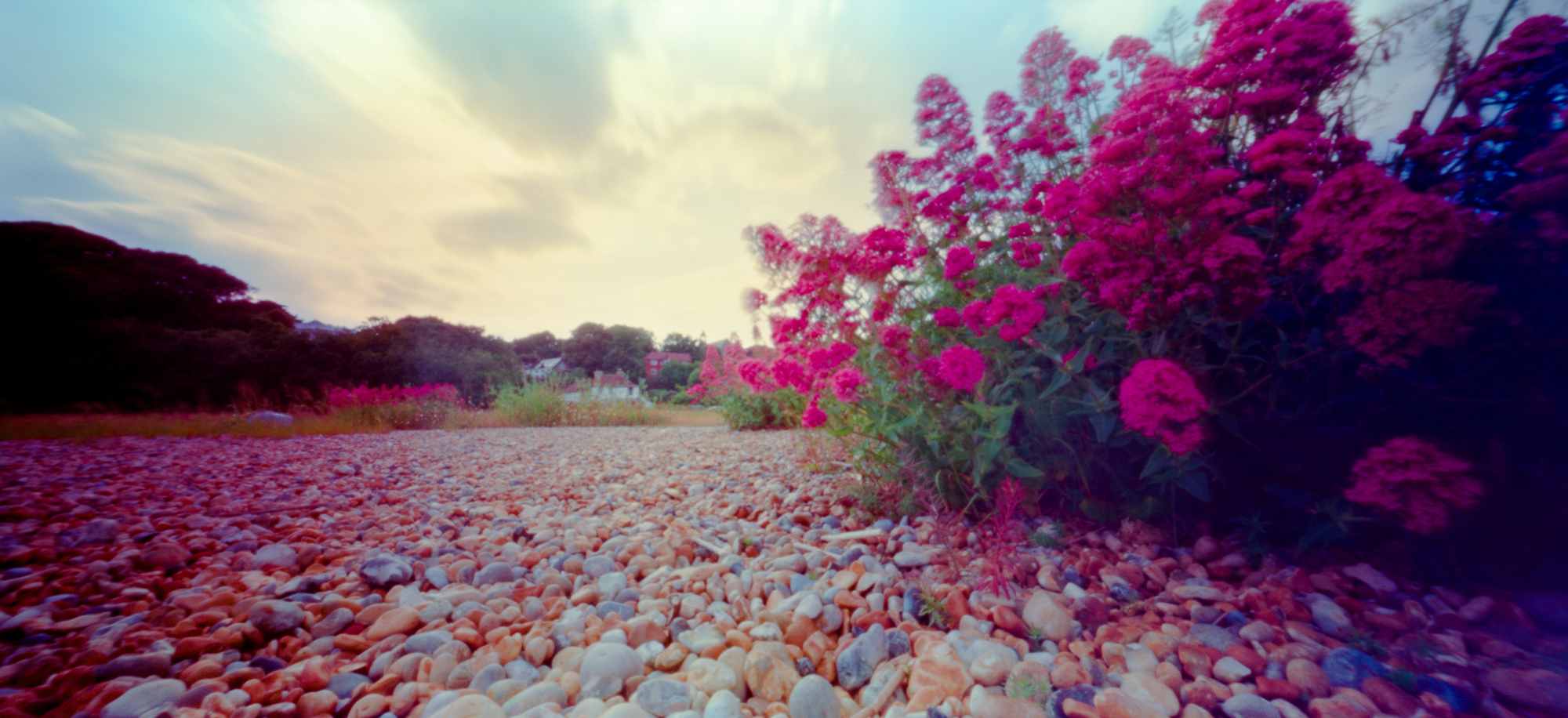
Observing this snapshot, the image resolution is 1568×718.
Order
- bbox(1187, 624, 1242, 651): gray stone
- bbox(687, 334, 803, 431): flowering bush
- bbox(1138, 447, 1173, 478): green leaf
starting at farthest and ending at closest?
bbox(687, 334, 803, 431): flowering bush < bbox(1138, 447, 1173, 478): green leaf < bbox(1187, 624, 1242, 651): gray stone

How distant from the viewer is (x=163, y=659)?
107cm

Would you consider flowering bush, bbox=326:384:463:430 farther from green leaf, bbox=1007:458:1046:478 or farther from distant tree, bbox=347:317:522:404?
green leaf, bbox=1007:458:1046:478

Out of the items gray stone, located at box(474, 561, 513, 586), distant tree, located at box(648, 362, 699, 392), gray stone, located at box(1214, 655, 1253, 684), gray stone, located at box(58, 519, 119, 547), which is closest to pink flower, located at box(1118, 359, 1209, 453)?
gray stone, located at box(1214, 655, 1253, 684)

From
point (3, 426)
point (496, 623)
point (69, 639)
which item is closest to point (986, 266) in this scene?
point (496, 623)

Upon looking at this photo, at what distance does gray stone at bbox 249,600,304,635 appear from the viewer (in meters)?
1.25

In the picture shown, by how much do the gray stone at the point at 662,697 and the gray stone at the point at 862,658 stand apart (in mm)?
347

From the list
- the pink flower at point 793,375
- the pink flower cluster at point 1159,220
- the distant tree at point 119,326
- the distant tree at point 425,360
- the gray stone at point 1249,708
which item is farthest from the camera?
the distant tree at point 425,360

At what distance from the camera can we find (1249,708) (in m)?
0.90

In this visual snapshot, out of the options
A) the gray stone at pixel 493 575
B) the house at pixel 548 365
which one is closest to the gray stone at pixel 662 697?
the gray stone at pixel 493 575

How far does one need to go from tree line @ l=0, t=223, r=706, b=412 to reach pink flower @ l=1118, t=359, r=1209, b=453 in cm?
750

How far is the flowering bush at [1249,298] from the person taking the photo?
1.10m

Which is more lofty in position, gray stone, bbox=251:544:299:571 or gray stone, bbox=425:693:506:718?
gray stone, bbox=251:544:299:571

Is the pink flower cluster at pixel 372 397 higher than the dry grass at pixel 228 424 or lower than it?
higher

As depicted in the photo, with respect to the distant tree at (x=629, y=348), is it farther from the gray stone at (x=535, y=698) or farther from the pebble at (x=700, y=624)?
the gray stone at (x=535, y=698)
